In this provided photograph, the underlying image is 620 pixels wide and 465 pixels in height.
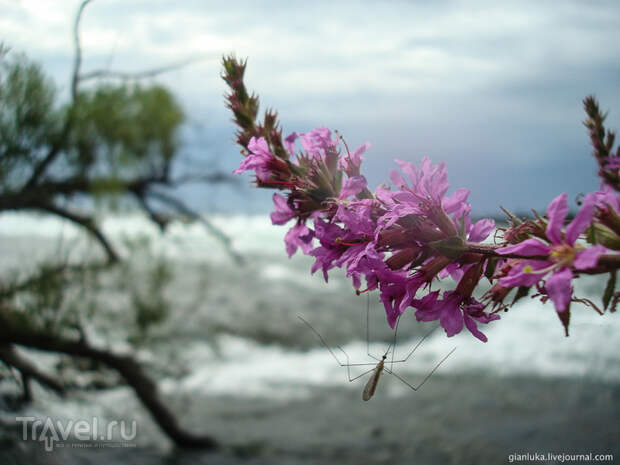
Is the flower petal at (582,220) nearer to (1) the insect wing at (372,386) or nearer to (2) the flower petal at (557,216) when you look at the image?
(2) the flower petal at (557,216)

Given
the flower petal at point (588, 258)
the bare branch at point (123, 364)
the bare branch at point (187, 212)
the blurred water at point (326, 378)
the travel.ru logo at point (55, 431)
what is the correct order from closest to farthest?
the flower petal at point (588, 258) → the travel.ru logo at point (55, 431) → the bare branch at point (123, 364) → the blurred water at point (326, 378) → the bare branch at point (187, 212)

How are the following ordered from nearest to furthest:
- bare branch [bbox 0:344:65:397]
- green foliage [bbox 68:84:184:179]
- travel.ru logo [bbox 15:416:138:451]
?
travel.ru logo [bbox 15:416:138:451]
bare branch [bbox 0:344:65:397]
green foliage [bbox 68:84:184:179]

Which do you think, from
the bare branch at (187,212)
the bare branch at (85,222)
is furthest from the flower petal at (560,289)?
the bare branch at (187,212)

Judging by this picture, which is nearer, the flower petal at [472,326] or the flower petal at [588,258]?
the flower petal at [588,258]

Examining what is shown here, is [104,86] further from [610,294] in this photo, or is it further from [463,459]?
[610,294]

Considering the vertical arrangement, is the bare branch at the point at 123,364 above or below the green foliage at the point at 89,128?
below

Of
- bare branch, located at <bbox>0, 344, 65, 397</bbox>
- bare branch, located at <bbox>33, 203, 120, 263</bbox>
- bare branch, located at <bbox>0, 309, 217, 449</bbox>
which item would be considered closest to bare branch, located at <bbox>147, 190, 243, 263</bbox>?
bare branch, located at <bbox>33, 203, 120, 263</bbox>

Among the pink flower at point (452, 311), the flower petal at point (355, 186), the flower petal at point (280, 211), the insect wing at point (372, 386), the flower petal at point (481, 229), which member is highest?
the flower petal at point (355, 186)

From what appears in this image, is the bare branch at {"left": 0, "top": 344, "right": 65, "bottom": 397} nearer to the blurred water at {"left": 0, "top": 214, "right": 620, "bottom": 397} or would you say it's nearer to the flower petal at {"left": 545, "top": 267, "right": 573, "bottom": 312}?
the blurred water at {"left": 0, "top": 214, "right": 620, "bottom": 397}

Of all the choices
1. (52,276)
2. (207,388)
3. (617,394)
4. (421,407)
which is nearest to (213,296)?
(207,388)
